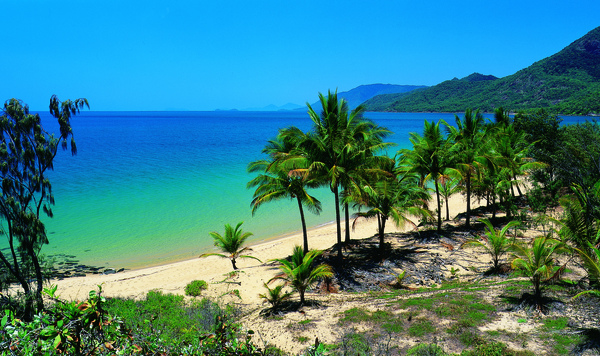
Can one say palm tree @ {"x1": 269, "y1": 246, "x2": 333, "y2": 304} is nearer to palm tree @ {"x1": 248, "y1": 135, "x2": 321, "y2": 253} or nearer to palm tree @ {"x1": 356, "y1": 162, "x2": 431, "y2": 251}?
palm tree @ {"x1": 248, "y1": 135, "x2": 321, "y2": 253}

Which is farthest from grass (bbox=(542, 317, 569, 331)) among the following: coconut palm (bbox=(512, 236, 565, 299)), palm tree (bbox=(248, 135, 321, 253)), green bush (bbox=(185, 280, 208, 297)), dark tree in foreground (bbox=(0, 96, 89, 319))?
dark tree in foreground (bbox=(0, 96, 89, 319))

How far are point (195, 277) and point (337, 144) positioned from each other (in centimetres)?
874

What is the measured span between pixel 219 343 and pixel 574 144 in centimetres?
2426

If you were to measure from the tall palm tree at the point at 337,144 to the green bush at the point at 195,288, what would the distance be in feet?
18.1

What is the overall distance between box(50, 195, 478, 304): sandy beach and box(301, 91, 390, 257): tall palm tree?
401cm

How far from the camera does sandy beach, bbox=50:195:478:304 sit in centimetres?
1303

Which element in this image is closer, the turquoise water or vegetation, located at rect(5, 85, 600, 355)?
vegetation, located at rect(5, 85, 600, 355)

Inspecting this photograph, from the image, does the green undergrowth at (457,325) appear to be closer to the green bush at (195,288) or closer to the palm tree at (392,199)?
the palm tree at (392,199)

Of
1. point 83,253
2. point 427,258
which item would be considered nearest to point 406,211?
point 427,258

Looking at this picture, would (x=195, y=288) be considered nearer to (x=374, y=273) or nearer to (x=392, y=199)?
(x=374, y=273)

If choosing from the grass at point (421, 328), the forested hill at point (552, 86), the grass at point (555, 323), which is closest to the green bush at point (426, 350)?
the grass at point (421, 328)

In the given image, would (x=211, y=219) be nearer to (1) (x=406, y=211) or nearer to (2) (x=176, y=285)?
(2) (x=176, y=285)

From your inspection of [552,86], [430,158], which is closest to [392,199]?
[430,158]

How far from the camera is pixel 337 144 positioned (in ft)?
42.7
